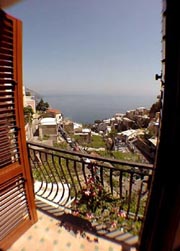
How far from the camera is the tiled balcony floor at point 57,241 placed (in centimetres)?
215

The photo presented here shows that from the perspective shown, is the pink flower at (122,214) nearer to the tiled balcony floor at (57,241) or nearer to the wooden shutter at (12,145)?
the tiled balcony floor at (57,241)

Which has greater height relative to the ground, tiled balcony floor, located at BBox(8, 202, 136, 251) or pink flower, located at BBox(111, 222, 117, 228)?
pink flower, located at BBox(111, 222, 117, 228)

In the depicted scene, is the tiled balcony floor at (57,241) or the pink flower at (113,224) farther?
the pink flower at (113,224)

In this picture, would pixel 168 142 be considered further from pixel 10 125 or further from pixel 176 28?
pixel 10 125

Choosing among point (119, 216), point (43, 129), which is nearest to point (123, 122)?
point (43, 129)

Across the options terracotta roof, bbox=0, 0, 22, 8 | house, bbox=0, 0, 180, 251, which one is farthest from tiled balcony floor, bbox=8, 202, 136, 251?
terracotta roof, bbox=0, 0, 22, 8

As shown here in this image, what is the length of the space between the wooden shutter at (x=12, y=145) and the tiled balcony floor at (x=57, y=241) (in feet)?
0.34

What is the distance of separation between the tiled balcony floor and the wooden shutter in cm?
10

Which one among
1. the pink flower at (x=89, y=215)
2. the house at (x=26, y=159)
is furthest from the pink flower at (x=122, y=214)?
the house at (x=26, y=159)

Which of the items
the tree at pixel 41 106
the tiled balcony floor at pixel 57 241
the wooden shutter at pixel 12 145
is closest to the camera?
the wooden shutter at pixel 12 145

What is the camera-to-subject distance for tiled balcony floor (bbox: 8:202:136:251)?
2.15 metres

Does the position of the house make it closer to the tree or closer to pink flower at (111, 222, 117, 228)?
pink flower at (111, 222, 117, 228)

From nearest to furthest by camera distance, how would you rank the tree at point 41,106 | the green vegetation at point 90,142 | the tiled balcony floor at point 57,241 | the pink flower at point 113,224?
the tiled balcony floor at point 57,241
the pink flower at point 113,224
the green vegetation at point 90,142
the tree at point 41,106

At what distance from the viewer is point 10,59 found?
1.91m
